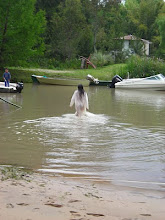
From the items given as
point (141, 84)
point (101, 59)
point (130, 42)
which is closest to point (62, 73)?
point (141, 84)

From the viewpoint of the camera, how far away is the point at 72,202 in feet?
21.2

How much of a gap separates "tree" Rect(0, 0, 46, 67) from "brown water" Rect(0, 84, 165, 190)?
23.2 meters

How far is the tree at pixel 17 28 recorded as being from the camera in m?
43.2

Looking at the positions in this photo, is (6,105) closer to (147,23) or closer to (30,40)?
(30,40)

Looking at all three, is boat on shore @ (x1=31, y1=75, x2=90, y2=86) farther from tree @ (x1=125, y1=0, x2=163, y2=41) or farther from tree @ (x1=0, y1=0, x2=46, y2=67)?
tree @ (x1=125, y1=0, x2=163, y2=41)

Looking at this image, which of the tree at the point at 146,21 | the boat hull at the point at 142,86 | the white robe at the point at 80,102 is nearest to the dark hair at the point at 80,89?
the white robe at the point at 80,102

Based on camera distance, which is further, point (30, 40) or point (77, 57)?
point (77, 57)

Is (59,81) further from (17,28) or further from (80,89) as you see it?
(80,89)

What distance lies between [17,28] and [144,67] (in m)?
13.5

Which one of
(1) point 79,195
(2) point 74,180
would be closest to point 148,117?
(2) point 74,180

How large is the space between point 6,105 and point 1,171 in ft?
51.8

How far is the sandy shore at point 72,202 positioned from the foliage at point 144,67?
133 ft

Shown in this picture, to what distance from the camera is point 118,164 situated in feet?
34.6

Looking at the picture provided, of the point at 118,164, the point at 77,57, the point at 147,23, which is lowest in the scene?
the point at 118,164
